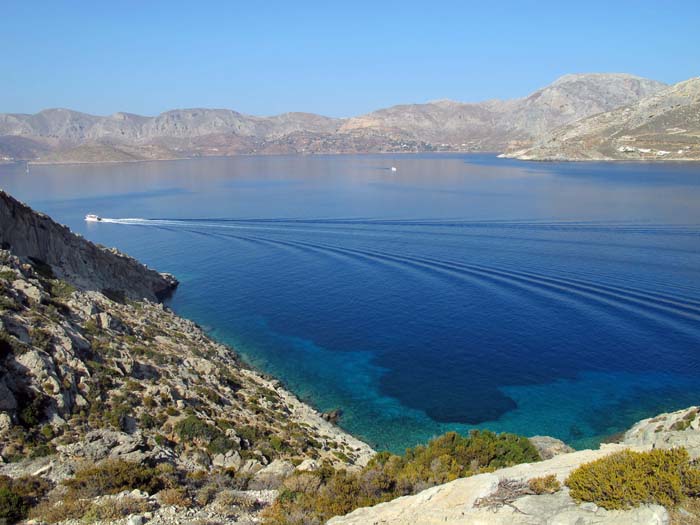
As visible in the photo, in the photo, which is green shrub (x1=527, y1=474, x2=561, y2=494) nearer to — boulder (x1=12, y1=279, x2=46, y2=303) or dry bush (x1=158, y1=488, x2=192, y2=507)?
dry bush (x1=158, y1=488, x2=192, y2=507)

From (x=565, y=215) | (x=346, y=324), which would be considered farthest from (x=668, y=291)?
(x=565, y=215)

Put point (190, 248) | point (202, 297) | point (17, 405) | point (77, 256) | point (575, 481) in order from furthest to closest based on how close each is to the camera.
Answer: point (190, 248)
point (202, 297)
point (77, 256)
point (17, 405)
point (575, 481)

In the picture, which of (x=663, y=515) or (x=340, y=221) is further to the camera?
(x=340, y=221)

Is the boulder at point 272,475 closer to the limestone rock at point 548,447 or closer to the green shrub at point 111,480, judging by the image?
the green shrub at point 111,480

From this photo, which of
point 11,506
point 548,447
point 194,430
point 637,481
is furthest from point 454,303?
point 11,506

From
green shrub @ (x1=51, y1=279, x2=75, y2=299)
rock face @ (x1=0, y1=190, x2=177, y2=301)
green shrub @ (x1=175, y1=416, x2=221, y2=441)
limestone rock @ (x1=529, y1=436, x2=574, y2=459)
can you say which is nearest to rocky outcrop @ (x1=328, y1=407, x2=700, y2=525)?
limestone rock @ (x1=529, y1=436, x2=574, y2=459)

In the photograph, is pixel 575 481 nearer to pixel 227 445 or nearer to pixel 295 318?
pixel 227 445
